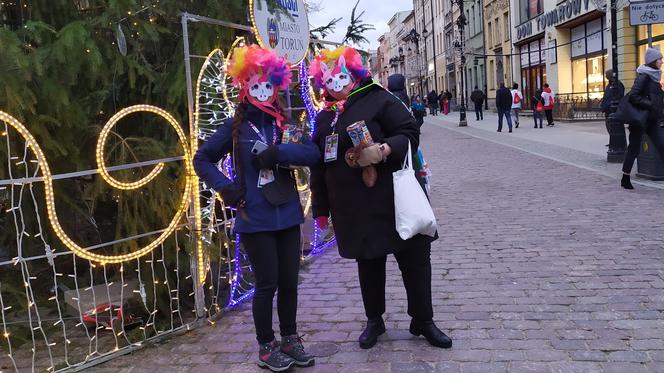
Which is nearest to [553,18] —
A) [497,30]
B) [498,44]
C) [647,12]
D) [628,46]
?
[628,46]

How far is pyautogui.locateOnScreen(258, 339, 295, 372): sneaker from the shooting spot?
356 centimetres

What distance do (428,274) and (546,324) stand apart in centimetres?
94

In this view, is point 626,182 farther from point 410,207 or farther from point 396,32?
point 396,32

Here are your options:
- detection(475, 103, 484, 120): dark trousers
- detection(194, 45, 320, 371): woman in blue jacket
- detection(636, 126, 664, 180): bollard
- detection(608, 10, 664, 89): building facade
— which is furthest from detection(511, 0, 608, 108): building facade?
detection(194, 45, 320, 371): woman in blue jacket

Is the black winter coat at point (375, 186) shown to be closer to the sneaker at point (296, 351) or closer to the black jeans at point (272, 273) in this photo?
the black jeans at point (272, 273)

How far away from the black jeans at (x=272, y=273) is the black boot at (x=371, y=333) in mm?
476

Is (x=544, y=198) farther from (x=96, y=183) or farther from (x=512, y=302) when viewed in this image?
(x=96, y=183)

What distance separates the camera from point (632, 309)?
425cm

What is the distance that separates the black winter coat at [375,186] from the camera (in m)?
3.58

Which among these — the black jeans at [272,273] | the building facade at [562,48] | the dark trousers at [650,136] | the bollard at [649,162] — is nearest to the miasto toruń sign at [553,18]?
the building facade at [562,48]

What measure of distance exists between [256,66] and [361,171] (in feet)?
2.84

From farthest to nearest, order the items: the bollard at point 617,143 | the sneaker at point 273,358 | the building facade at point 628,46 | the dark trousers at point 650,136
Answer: the building facade at point 628,46
the bollard at point 617,143
the dark trousers at point 650,136
the sneaker at point 273,358

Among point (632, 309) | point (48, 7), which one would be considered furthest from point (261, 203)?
point (632, 309)

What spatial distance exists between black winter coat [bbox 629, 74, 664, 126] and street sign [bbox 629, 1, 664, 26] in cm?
195
